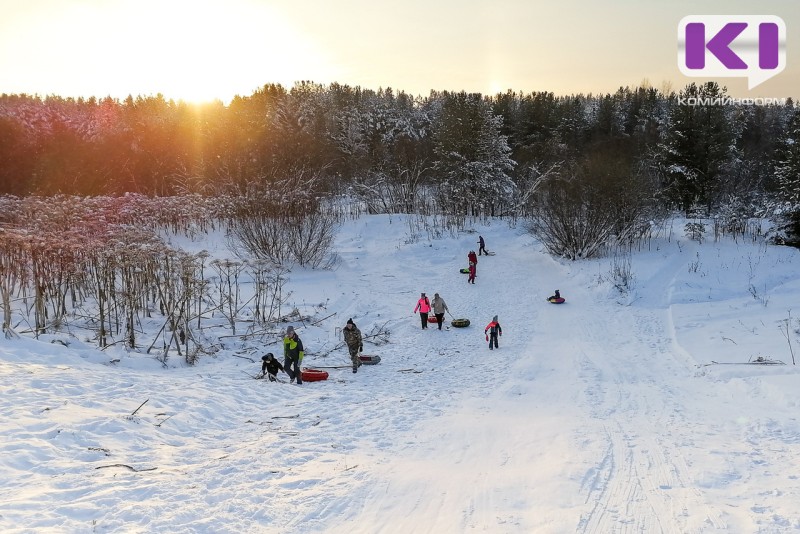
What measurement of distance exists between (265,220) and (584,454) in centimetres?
1857

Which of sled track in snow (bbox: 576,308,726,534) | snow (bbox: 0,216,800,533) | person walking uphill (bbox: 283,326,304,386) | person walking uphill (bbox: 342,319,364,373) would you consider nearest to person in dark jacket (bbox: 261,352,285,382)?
person walking uphill (bbox: 283,326,304,386)

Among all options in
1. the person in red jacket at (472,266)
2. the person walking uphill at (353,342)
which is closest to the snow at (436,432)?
the person walking uphill at (353,342)

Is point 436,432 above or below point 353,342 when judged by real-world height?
below

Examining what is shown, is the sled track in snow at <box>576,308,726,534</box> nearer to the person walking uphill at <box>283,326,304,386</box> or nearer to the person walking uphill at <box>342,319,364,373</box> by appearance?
the person walking uphill at <box>342,319,364,373</box>

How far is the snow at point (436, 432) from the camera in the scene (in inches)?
216

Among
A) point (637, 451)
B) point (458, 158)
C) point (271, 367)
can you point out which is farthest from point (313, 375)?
point (458, 158)

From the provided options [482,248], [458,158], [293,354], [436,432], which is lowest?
[436,432]

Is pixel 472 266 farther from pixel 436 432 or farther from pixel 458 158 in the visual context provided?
pixel 458 158

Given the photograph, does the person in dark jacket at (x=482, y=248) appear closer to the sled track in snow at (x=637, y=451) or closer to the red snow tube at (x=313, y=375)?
the sled track in snow at (x=637, y=451)

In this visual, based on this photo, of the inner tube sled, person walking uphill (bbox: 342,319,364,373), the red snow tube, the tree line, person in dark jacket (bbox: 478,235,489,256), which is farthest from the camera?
person in dark jacket (bbox: 478,235,489,256)

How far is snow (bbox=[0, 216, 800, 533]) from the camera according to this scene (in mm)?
5496

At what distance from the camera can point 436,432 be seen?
329 inches

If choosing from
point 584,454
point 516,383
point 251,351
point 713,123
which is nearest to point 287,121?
point 713,123

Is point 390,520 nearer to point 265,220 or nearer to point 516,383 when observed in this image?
point 516,383
